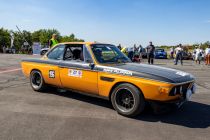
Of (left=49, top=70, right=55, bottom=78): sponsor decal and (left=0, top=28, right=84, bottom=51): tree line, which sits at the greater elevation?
(left=0, top=28, right=84, bottom=51): tree line

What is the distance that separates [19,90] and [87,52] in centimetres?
269

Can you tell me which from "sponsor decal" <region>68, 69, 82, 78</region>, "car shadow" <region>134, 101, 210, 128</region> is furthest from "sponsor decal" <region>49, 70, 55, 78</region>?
"car shadow" <region>134, 101, 210, 128</region>

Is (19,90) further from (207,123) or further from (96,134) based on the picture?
(207,123)

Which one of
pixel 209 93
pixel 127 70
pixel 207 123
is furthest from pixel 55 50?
pixel 209 93

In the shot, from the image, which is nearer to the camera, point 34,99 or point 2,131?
point 2,131

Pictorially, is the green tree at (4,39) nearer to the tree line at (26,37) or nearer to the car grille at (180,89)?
the tree line at (26,37)

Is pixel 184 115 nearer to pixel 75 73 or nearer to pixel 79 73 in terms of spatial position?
pixel 79 73

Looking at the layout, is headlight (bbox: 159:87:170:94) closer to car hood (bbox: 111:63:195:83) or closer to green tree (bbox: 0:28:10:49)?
car hood (bbox: 111:63:195:83)

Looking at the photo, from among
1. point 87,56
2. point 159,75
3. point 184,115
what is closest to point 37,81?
point 87,56

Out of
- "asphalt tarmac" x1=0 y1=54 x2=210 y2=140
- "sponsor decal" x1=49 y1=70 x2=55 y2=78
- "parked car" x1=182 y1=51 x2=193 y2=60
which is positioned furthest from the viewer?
"parked car" x1=182 y1=51 x2=193 y2=60

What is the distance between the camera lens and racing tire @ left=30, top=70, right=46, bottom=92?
719cm

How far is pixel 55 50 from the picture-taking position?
277 inches

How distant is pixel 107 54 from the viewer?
6.22 metres

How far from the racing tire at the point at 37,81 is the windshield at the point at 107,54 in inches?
75.1
